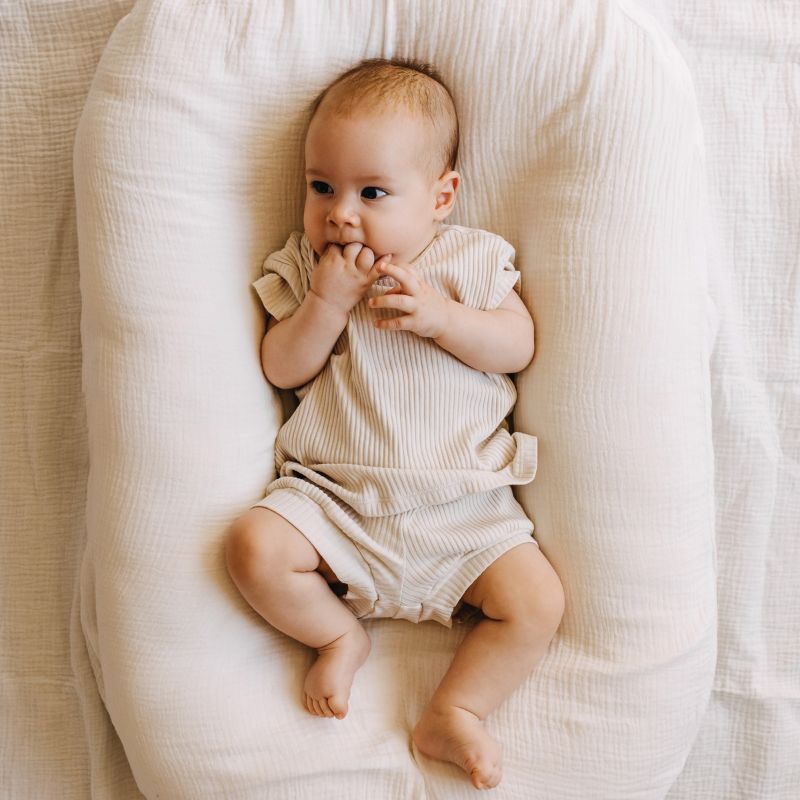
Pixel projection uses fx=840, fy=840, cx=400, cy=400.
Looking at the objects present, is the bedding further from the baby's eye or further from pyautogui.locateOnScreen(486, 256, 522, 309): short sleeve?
the baby's eye

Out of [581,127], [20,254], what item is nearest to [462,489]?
[581,127]

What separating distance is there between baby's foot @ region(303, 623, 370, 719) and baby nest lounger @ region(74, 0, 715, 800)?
33 millimetres

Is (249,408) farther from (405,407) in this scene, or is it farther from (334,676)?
(334,676)

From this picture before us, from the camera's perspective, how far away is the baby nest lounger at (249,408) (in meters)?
1.15

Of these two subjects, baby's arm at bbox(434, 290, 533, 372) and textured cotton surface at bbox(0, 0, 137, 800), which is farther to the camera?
textured cotton surface at bbox(0, 0, 137, 800)

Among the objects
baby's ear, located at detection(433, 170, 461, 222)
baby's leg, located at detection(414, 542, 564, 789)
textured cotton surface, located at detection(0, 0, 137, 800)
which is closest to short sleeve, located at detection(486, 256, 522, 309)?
baby's ear, located at detection(433, 170, 461, 222)

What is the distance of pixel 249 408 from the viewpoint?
122 cm

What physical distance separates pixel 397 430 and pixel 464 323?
175 mm

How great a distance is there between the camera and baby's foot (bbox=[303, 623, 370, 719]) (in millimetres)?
1151

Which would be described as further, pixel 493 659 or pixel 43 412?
pixel 43 412

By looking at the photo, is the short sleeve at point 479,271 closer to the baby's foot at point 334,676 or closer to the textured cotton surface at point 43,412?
the baby's foot at point 334,676

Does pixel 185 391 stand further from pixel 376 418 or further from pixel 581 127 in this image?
pixel 581 127

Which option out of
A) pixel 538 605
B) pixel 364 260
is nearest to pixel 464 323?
pixel 364 260

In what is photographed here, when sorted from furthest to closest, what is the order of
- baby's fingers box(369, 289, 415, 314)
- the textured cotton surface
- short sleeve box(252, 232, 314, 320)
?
the textured cotton surface, short sleeve box(252, 232, 314, 320), baby's fingers box(369, 289, 415, 314)
